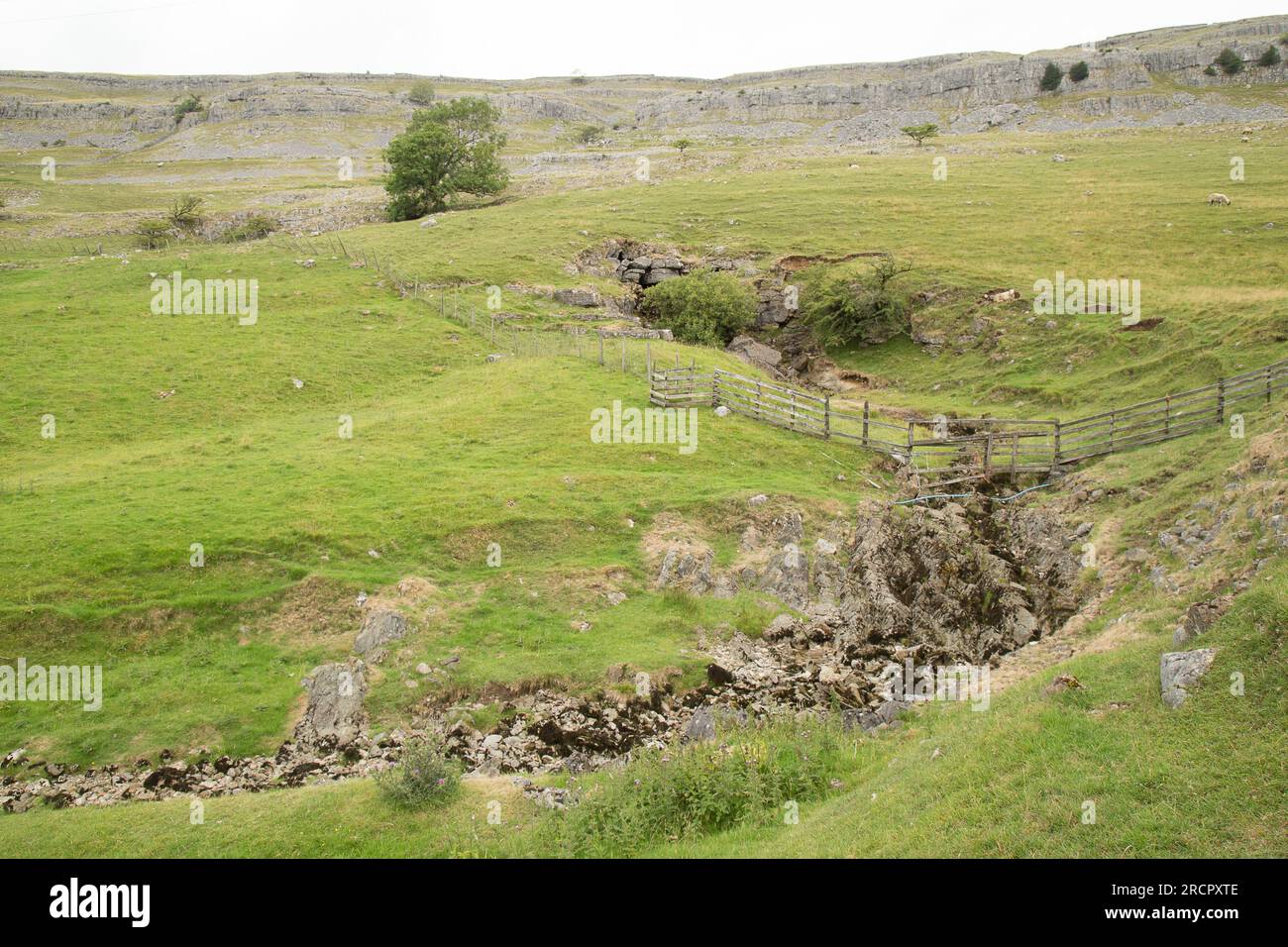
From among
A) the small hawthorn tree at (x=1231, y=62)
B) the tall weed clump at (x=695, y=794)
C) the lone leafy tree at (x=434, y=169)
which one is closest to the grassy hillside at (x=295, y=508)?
the tall weed clump at (x=695, y=794)

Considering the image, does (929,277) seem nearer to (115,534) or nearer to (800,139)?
(115,534)

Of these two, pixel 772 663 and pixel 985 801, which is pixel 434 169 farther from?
pixel 985 801

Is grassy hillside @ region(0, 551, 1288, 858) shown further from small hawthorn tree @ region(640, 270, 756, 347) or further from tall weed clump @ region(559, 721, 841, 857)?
small hawthorn tree @ region(640, 270, 756, 347)

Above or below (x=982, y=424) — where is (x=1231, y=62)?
above

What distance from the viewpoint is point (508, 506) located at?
864 inches

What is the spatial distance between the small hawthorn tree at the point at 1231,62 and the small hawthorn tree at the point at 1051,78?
17155mm

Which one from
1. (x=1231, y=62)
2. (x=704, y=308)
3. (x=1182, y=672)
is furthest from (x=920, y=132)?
(x=1182, y=672)

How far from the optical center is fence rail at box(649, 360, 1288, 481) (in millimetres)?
23000

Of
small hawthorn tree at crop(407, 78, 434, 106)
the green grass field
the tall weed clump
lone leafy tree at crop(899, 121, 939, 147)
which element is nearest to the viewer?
the green grass field

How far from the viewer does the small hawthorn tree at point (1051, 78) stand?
105m

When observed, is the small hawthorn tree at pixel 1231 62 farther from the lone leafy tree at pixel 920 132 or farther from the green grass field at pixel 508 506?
the green grass field at pixel 508 506

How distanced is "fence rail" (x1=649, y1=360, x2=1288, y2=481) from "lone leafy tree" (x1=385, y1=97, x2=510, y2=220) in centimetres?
4175

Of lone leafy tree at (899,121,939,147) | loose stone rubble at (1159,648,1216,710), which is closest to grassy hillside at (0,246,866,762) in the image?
loose stone rubble at (1159,648,1216,710)

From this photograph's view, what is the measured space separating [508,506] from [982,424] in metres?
17.0
